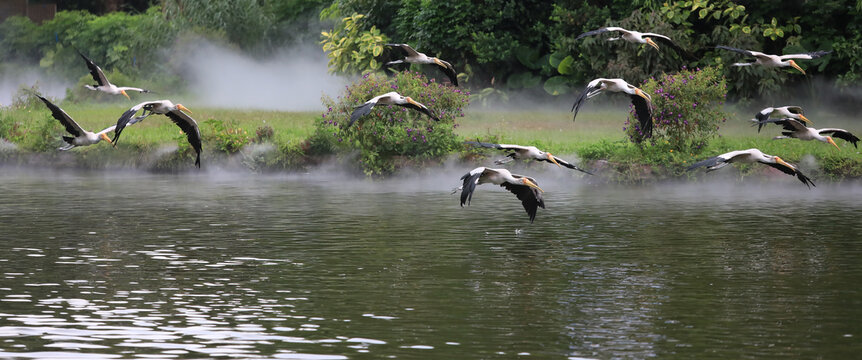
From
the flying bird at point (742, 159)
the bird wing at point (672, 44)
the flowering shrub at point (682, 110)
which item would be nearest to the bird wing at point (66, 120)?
the bird wing at point (672, 44)

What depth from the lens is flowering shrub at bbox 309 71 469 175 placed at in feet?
86.7

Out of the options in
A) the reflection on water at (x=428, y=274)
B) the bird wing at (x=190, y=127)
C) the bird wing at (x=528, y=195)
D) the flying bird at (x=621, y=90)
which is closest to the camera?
the reflection on water at (x=428, y=274)

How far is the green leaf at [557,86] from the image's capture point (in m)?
36.9

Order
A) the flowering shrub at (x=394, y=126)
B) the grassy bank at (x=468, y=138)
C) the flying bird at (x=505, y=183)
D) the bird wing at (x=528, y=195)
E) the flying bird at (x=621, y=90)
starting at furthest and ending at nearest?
the flowering shrub at (x=394, y=126), the grassy bank at (x=468, y=138), the bird wing at (x=528, y=195), the flying bird at (x=621, y=90), the flying bird at (x=505, y=183)

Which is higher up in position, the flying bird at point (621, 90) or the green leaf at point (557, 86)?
the green leaf at point (557, 86)

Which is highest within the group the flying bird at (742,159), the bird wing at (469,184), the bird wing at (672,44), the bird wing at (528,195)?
the bird wing at (672,44)

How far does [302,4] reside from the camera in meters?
48.2

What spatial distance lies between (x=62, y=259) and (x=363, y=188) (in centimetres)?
979

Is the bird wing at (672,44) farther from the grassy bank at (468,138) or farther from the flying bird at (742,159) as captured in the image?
the grassy bank at (468,138)

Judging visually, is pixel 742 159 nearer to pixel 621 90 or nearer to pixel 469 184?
pixel 621 90

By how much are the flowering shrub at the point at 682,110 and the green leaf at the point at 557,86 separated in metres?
10.9

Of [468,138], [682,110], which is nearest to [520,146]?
[682,110]

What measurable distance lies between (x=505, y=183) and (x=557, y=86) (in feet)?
64.4

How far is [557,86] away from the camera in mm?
37094
